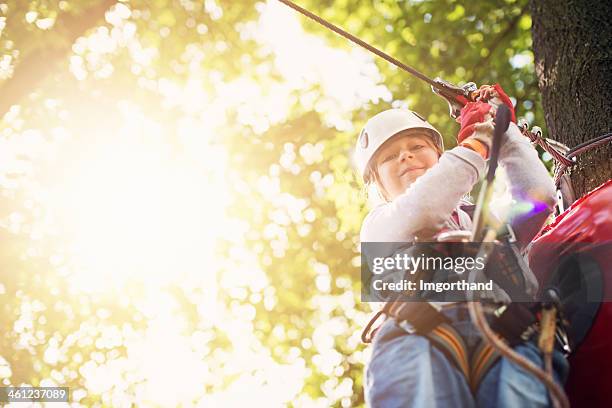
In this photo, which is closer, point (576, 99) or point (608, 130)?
point (608, 130)

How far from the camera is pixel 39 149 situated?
7.32 metres

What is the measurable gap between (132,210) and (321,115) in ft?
8.90

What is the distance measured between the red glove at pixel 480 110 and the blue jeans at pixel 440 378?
80 centimetres

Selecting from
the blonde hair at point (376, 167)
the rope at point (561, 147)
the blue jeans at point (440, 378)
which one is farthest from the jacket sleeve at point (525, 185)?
the blue jeans at point (440, 378)

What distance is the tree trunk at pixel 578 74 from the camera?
3328 mm

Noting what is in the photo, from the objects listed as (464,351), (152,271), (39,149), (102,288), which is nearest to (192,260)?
(152,271)

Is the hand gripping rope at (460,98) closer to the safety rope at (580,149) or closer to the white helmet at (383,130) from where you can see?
the safety rope at (580,149)

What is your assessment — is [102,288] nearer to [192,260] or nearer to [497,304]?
[192,260]

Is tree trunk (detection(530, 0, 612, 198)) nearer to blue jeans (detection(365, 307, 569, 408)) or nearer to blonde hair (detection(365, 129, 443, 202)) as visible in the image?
blonde hair (detection(365, 129, 443, 202))

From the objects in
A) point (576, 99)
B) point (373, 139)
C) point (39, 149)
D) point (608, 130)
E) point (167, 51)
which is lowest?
point (373, 139)

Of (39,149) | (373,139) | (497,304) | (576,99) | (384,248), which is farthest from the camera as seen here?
(39,149)

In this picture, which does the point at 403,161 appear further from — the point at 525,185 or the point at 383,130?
the point at 525,185

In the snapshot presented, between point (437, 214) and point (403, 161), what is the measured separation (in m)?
0.49

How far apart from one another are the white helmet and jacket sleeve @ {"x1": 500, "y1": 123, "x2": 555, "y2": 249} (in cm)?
42
